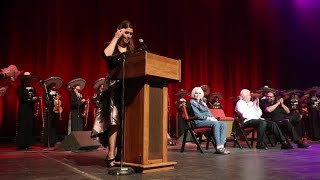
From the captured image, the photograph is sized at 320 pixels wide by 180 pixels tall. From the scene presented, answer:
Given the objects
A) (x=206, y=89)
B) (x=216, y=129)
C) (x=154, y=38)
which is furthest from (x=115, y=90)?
(x=154, y=38)

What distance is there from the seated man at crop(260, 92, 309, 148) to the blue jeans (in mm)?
1739

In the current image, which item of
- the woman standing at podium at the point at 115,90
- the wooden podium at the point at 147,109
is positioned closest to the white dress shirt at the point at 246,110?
the wooden podium at the point at 147,109

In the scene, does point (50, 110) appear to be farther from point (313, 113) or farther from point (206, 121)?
point (313, 113)

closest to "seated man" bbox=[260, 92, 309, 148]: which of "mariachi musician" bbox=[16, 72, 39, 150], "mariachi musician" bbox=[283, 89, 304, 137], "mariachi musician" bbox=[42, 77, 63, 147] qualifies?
"mariachi musician" bbox=[283, 89, 304, 137]

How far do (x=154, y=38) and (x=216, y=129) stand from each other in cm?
525

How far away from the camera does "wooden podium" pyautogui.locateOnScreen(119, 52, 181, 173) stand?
3.26 meters

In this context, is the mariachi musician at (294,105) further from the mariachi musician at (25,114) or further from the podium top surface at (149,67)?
the mariachi musician at (25,114)

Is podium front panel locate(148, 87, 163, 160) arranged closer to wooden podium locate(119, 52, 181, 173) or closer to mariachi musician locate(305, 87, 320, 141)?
wooden podium locate(119, 52, 181, 173)

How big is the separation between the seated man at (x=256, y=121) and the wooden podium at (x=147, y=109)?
11.3ft

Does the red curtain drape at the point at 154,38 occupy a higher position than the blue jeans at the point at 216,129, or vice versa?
the red curtain drape at the point at 154,38

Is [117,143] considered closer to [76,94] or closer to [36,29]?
[76,94]

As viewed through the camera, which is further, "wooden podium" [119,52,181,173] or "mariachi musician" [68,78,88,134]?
"mariachi musician" [68,78,88,134]

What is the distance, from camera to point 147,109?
10.9 ft

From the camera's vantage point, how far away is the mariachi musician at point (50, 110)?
24.2 feet
